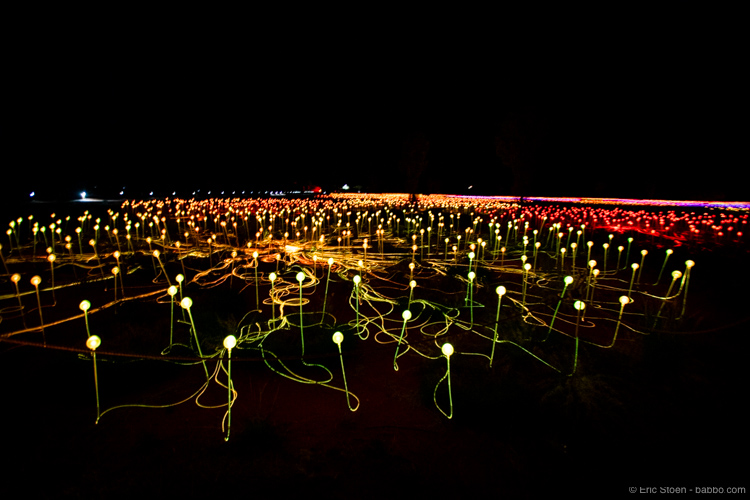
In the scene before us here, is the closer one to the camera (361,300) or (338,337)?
(338,337)

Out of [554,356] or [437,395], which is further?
[554,356]

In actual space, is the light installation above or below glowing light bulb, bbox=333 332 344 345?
below

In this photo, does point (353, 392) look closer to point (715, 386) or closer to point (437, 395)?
point (437, 395)

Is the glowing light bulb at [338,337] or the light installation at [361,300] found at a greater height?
the glowing light bulb at [338,337]

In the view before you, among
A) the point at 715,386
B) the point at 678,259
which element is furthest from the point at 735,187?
the point at 715,386

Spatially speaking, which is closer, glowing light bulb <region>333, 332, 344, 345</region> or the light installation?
glowing light bulb <region>333, 332, 344, 345</region>

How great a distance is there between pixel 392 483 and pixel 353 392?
99 centimetres

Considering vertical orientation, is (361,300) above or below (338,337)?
below

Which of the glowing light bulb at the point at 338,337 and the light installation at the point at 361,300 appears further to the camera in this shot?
the light installation at the point at 361,300

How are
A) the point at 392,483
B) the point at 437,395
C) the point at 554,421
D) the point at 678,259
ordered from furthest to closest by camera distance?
the point at 678,259, the point at 437,395, the point at 554,421, the point at 392,483

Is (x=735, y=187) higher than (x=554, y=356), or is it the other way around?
(x=735, y=187)

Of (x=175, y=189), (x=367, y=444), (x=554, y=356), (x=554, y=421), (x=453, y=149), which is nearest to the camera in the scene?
(x=367, y=444)

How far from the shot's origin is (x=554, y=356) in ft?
12.1

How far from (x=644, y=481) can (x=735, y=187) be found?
28808 millimetres
